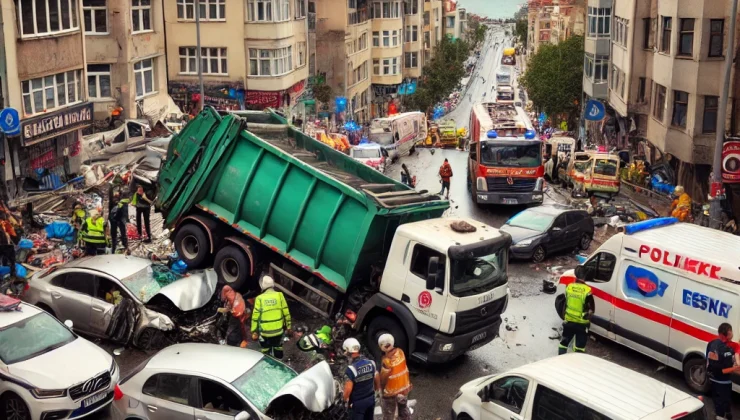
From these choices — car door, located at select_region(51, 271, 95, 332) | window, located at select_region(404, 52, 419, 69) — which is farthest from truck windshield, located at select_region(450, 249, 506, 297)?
window, located at select_region(404, 52, 419, 69)

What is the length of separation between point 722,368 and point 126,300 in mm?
9098

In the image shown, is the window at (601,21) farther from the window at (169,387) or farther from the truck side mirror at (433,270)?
the window at (169,387)

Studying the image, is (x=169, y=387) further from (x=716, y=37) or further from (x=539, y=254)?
(x=716, y=37)

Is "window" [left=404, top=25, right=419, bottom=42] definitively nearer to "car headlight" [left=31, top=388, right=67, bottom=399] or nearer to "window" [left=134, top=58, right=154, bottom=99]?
"window" [left=134, top=58, right=154, bottom=99]

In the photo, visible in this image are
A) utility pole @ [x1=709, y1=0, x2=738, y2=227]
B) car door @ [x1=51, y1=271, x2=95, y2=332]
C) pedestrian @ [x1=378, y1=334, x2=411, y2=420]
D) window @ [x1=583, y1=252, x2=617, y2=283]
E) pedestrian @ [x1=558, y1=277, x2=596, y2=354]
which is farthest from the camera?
utility pole @ [x1=709, y1=0, x2=738, y2=227]

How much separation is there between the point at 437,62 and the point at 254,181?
71466 mm

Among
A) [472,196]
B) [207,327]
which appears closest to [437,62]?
[472,196]

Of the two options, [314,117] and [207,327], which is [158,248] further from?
[314,117]

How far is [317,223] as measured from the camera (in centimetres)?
1479

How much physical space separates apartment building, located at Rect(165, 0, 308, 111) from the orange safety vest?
1332 inches

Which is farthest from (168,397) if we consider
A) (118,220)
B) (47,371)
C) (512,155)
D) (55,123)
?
(55,123)

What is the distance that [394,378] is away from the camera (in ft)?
35.8

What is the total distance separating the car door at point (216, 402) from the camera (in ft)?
33.3

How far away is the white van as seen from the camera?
9.04 meters
